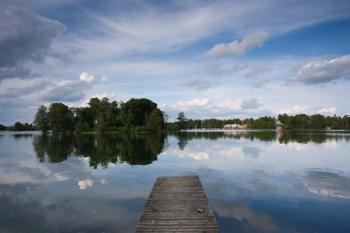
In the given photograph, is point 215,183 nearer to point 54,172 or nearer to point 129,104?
point 54,172

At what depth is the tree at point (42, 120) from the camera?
13350cm

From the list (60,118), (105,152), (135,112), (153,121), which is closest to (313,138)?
(105,152)

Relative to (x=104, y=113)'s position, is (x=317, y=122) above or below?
below

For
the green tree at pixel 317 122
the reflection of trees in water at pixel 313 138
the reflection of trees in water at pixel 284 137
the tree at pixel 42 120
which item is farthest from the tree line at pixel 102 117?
the green tree at pixel 317 122

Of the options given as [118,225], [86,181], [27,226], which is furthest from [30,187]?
[118,225]

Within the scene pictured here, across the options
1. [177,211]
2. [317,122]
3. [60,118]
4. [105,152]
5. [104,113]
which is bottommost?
[177,211]

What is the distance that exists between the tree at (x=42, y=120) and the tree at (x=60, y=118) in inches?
247

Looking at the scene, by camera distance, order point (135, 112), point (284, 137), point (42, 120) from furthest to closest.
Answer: point (42, 120), point (135, 112), point (284, 137)

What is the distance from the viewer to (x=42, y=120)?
438 ft

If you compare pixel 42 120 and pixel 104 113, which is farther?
pixel 42 120

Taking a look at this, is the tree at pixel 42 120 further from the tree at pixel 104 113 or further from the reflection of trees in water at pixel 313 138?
the reflection of trees in water at pixel 313 138

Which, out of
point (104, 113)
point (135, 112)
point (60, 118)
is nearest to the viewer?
point (135, 112)

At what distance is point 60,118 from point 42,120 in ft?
48.2

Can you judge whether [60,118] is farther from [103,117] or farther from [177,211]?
[177,211]
